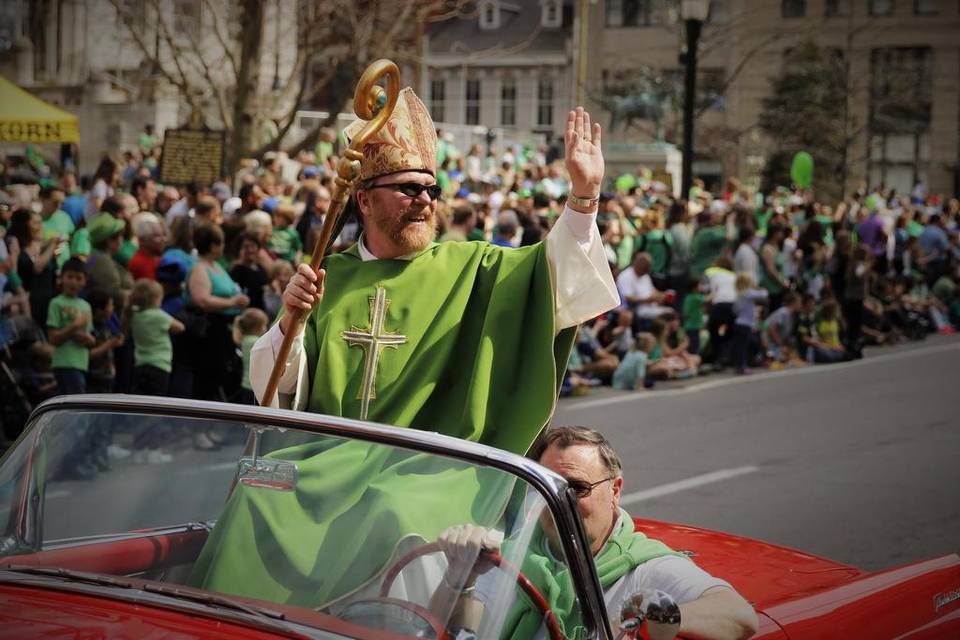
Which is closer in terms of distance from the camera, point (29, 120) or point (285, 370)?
point (285, 370)

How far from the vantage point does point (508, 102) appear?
6031 cm

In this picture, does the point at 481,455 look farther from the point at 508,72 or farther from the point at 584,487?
the point at 508,72

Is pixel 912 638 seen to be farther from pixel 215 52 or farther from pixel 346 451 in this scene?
pixel 215 52

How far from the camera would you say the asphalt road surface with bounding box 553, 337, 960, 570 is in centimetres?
837

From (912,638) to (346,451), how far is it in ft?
6.08

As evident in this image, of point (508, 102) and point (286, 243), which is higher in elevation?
point (508, 102)

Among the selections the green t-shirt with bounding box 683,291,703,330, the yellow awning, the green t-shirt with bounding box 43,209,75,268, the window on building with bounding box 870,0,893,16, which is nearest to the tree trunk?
the yellow awning

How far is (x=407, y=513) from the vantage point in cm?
295

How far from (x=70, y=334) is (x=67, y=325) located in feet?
0.21

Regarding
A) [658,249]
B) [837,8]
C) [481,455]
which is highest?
Result: [837,8]

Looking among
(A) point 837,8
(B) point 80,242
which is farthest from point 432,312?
(A) point 837,8

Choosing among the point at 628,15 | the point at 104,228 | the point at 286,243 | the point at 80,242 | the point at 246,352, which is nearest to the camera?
the point at 246,352

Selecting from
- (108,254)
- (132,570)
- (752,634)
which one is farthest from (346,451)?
(108,254)

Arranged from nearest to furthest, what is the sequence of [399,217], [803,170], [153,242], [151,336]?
1. [399,217]
2. [151,336]
3. [153,242]
4. [803,170]
